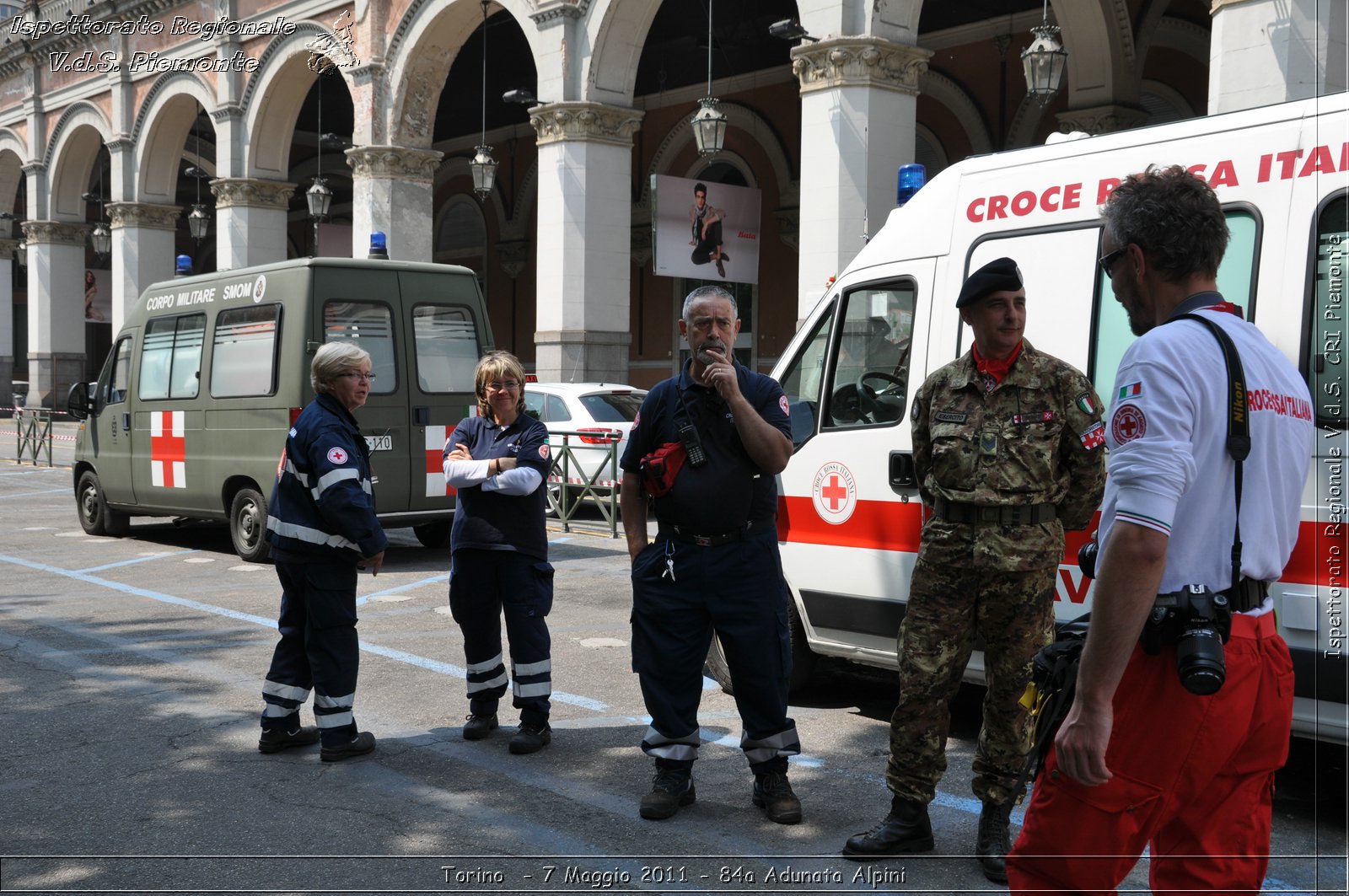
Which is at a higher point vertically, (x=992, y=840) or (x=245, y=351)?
(x=245, y=351)

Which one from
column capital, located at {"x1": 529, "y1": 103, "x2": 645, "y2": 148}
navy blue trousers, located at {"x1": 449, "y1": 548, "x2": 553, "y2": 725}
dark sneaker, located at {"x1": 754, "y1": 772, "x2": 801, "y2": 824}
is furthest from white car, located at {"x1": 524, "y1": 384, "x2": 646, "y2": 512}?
dark sneaker, located at {"x1": 754, "y1": 772, "x2": 801, "y2": 824}

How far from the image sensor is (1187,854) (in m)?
2.49

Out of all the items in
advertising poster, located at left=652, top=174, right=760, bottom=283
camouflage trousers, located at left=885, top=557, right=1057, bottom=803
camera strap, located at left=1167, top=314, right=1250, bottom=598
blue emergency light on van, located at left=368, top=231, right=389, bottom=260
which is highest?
advertising poster, located at left=652, top=174, right=760, bottom=283

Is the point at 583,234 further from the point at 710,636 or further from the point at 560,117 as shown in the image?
the point at 710,636

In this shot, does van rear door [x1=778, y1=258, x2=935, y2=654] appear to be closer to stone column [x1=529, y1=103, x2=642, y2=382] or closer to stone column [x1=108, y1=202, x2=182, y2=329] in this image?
stone column [x1=529, y1=103, x2=642, y2=382]

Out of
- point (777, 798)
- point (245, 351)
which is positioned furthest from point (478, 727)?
point (245, 351)

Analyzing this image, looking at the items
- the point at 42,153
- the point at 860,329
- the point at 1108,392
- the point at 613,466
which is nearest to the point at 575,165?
the point at 613,466

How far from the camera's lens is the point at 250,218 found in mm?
26141

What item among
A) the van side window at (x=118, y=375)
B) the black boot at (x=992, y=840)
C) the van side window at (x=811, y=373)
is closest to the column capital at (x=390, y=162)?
the van side window at (x=118, y=375)

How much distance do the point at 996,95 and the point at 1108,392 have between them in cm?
1905

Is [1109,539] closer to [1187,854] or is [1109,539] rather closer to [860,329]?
[1187,854]

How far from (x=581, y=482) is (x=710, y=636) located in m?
9.53

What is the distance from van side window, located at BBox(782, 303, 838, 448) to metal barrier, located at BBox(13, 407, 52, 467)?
21085 mm

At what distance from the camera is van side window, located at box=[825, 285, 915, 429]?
5.72 m
